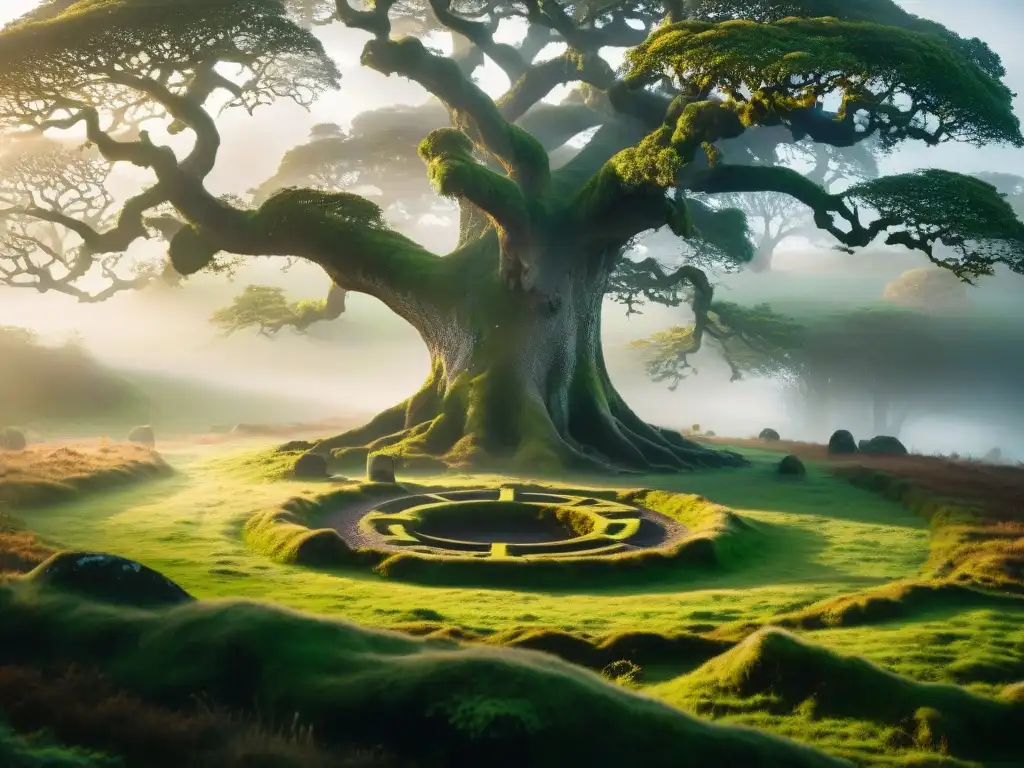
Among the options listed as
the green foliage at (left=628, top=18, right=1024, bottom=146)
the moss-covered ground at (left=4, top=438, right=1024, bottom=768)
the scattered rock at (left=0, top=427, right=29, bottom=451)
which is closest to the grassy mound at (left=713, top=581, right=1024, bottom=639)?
the moss-covered ground at (left=4, top=438, right=1024, bottom=768)

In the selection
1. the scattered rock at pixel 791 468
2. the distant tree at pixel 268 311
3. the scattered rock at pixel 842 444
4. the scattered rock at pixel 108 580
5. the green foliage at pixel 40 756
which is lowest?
the green foliage at pixel 40 756

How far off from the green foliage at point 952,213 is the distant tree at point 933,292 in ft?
161

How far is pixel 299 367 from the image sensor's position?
7856 centimetres

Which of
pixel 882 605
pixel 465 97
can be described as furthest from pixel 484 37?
pixel 882 605

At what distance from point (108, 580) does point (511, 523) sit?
1208cm

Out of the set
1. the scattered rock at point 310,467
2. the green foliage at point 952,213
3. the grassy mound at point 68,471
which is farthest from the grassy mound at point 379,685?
the green foliage at point 952,213

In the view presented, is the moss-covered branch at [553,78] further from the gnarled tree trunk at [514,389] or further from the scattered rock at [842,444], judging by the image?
the scattered rock at [842,444]

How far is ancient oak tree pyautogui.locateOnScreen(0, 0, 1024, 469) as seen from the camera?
2116cm

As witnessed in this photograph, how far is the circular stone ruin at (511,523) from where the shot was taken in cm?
1480

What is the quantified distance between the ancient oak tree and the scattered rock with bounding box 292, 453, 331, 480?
296 cm

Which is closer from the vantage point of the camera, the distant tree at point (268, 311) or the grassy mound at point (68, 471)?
the grassy mound at point (68, 471)

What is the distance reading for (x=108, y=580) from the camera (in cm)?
608

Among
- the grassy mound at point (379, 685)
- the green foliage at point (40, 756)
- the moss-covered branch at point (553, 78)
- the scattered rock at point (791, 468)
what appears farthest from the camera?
Answer: the moss-covered branch at point (553, 78)

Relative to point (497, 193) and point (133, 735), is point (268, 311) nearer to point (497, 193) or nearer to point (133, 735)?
point (497, 193)
